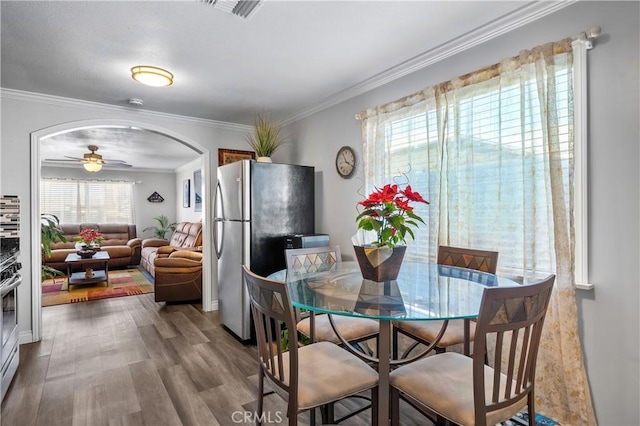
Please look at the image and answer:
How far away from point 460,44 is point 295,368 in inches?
91.5

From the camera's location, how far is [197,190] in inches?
295

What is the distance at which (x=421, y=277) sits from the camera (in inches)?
79.7

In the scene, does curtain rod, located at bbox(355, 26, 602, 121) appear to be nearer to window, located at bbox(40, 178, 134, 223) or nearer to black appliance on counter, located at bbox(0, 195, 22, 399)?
black appliance on counter, located at bbox(0, 195, 22, 399)

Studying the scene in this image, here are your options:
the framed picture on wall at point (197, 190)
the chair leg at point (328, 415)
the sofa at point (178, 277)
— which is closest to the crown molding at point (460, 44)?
the chair leg at point (328, 415)

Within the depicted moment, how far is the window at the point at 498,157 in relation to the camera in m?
1.85

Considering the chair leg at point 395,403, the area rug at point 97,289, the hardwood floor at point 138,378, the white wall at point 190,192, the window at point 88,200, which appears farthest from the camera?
the window at point 88,200

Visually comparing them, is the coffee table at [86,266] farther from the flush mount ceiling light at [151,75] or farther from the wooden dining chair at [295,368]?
the wooden dining chair at [295,368]

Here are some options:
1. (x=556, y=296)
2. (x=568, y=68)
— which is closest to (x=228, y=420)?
(x=556, y=296)

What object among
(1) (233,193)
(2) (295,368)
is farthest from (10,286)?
(2) (295,368)

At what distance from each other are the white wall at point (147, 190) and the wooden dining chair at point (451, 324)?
840 cm

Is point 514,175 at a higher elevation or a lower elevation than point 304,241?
higher

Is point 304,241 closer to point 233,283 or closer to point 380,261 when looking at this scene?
point 233,283

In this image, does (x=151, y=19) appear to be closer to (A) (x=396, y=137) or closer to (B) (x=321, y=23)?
(B) (x=321, y=23)

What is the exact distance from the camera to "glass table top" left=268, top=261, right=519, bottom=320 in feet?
4.49
